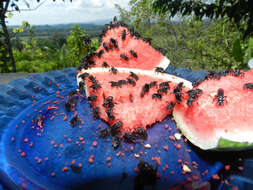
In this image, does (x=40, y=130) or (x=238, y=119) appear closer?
(x=238, y=119)

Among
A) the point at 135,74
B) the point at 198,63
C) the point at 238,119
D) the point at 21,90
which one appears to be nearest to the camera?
the point at 238,119

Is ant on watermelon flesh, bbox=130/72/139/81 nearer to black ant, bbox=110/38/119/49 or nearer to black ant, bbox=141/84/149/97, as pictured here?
black ant, bbox=141/84/149/97

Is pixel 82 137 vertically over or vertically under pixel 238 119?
under

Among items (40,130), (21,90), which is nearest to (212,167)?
(40,130)

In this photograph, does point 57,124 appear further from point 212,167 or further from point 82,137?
point 212,167

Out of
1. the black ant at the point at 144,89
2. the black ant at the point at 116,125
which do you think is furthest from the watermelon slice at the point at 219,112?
the black ant at the point at 116,125

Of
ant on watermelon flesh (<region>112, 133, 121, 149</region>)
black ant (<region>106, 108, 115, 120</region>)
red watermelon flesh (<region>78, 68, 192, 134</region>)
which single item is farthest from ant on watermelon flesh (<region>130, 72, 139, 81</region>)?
ant on watermelon flesh (<region>112, 133, 121, 149</region>)

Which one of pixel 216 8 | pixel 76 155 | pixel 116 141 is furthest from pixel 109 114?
pixel 216 8

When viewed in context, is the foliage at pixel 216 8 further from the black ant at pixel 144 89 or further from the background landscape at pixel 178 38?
the black ant at pixel 144 89
